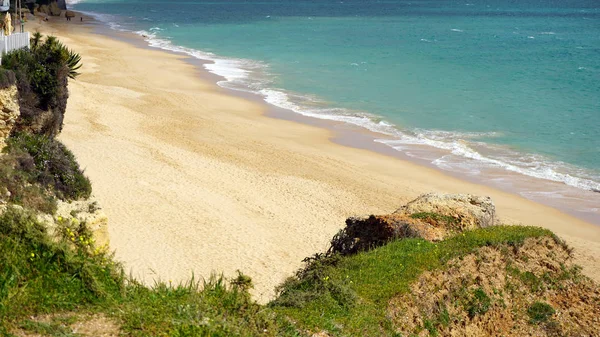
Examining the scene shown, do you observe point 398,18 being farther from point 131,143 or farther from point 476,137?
point 131,143

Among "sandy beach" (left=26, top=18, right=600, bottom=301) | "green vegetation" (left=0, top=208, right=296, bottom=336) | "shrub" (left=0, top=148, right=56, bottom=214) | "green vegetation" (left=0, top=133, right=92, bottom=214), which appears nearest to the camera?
"green vegetation" (left=0, top=208, right=296, bottom=336)

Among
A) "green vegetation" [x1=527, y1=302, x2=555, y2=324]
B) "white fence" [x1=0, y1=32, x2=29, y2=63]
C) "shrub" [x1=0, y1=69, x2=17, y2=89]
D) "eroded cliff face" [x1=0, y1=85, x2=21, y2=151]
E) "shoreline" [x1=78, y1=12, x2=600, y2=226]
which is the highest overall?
"white fence" [x1=0, y1=32, x2=29, y2=63]

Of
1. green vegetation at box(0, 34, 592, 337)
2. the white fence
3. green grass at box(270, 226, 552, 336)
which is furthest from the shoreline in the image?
the white fence

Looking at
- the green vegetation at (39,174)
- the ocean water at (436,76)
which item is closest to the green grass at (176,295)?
the green vegetation at (39,174)

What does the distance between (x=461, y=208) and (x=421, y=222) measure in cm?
126

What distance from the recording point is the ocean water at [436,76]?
31.5 metres

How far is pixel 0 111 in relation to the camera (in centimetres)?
1581

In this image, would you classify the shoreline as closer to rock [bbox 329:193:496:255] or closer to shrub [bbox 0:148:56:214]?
rock [bbox 329:193:496:255]

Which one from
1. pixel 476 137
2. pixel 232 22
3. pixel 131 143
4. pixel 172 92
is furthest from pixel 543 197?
pixel 232 22

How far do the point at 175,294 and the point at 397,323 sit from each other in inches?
125

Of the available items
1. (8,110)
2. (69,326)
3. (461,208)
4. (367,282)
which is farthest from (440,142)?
(69,326)

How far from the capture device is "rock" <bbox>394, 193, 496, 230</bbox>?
1442 cm

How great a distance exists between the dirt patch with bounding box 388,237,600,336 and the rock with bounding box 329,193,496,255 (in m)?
1.76

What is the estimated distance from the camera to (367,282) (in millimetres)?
11023
